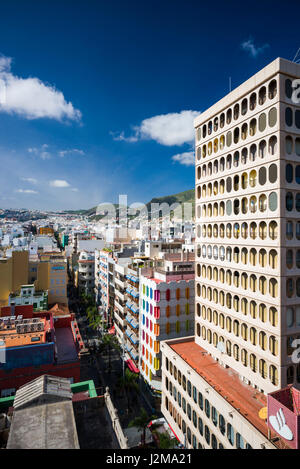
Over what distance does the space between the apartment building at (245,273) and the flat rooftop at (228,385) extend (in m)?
0.09

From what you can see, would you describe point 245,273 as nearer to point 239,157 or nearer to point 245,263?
point 245,263

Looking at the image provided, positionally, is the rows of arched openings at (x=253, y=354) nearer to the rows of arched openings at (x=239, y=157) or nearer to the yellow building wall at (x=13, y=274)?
the rows of arched openings at (x=239, y=157)

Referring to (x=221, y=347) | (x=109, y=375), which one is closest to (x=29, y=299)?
(x=109, y=375)

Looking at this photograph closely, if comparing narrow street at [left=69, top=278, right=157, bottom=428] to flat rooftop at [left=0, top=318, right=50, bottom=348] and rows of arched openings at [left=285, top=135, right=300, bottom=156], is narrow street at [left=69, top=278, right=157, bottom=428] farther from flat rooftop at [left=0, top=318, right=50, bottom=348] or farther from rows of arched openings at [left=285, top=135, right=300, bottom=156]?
rows of arched openings at [left=285, top=135, right=300, bottom=156]

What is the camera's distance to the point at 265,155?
920 inches

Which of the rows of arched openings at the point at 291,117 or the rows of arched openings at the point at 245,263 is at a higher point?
the rows of arched openings at the point at 291,117

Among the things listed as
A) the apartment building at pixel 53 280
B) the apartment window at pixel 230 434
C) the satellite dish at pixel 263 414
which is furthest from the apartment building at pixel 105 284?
the satellite dish at pixel 263 414

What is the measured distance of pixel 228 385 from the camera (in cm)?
2519

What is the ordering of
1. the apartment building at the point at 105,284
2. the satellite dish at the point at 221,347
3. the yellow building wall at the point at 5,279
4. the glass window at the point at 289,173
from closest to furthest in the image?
the glass window at the point at 289,173 < the satellite dish at the point at 221,347 < the yellow building wall at the point at 5,279 < the apartment building at the point at 105,284

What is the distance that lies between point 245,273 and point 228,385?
975 centimetres

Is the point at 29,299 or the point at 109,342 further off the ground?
the point at 29,299

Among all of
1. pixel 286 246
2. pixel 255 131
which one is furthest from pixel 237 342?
pixel 255 131

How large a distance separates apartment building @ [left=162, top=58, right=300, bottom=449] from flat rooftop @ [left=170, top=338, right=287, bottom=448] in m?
0.09

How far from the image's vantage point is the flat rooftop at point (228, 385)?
21.0 m
